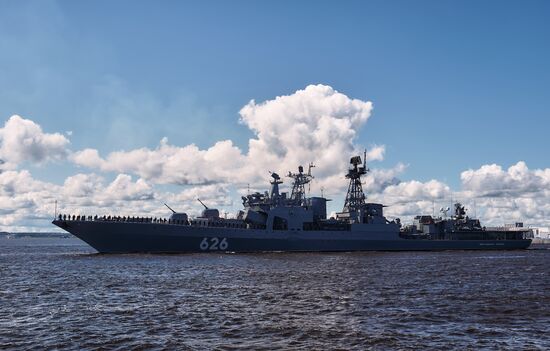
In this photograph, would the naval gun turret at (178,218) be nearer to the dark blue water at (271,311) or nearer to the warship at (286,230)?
the warship at (286,230)

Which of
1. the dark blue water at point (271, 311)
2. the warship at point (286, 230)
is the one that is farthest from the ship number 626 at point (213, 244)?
the dark blue water at point (271, 311)

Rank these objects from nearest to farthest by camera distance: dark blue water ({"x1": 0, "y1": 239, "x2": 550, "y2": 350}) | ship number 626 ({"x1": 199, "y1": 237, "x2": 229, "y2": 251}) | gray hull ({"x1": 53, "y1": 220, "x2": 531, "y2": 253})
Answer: dark blue water ({"x1": 0, "y1": 239, "x2": 550, "y2": 350})
gray hull ({"x1": 53, "y1": 220, "x2": 531, "y2": 253})
ship number 626 ({"x1": 199, "y1": 237, "x2": 229, "y2": 251})

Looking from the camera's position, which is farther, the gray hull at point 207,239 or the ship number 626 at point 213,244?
the ship number 626 at point 213,244

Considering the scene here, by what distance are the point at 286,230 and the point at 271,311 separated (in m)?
43.3

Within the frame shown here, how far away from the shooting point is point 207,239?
60.2 m

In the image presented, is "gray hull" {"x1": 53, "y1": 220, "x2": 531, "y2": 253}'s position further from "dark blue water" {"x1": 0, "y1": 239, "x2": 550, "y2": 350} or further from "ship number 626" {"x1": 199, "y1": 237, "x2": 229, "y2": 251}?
"dark blue water" {"x1": 0, "y1": 239, "x2": 550, "y2": 350}

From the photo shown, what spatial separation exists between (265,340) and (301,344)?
1241 mm

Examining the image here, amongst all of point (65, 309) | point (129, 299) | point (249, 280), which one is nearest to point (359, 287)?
point (249, 280)

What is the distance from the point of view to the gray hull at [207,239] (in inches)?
2235

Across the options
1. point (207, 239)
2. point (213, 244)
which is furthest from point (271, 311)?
point (213, 244)

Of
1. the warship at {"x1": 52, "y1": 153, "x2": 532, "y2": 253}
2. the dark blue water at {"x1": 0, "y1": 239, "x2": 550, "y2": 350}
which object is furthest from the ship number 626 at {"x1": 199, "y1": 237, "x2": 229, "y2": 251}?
the dark blue water at {"x1": 0, "y1": 239, "x2": 550, "y2": 350}

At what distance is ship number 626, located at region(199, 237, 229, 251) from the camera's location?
2376 inches

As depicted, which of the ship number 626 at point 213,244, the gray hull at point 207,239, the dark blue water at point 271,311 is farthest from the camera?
the ship number 626 at point 213,244

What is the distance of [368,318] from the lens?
815 inches
